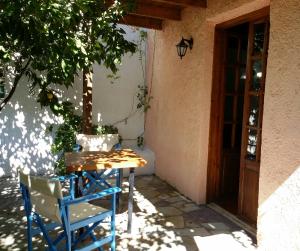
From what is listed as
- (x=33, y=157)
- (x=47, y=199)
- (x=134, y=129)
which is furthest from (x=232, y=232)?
(x=33, y=157)

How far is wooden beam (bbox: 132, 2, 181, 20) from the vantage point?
5.08 m

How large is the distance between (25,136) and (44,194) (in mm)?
3934

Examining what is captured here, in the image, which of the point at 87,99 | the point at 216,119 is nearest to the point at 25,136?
the point at 87,99

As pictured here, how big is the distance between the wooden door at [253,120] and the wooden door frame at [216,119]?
0.69 metres

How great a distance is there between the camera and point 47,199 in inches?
100.0

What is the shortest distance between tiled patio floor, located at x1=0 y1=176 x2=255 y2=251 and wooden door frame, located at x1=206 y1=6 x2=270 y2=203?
0.41 meters

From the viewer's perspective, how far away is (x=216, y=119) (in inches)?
185

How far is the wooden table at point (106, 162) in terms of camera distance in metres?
3.38

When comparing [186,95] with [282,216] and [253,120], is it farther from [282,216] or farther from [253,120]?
[282,216]

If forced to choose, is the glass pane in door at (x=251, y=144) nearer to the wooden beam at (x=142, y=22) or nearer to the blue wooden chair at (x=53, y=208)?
the blue wooden chair at (x=53, y=208)

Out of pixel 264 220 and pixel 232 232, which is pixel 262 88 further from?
pixel 232 232

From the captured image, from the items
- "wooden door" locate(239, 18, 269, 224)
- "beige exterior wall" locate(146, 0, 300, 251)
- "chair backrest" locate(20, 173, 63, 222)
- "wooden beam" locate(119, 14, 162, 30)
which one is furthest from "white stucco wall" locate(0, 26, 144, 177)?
"chair backrest" locate(20, 173, 63, 222)

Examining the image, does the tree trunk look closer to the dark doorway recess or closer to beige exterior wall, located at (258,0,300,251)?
the dark doorway recess

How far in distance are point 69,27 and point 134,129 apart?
4451 millimetres
